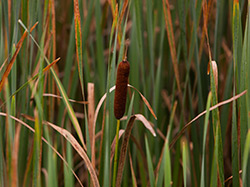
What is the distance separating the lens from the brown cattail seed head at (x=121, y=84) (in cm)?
71

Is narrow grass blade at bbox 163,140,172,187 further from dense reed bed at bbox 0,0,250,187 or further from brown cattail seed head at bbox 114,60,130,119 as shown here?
brown cattail seed head at bbox 114,60,130,119

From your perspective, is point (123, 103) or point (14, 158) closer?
point (14, 158)

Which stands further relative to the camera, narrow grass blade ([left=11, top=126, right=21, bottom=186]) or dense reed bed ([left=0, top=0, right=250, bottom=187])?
dense reed bed ([left=0, top=0, right=250, bottom=187])

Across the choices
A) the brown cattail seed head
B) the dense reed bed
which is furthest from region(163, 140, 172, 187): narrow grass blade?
the brown cattail seed head

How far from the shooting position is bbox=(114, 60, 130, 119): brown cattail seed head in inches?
28.1

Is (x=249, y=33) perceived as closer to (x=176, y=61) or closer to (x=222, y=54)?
(x=176, y=61)

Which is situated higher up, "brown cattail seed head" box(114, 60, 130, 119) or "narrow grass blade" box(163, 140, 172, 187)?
"brown cattail seed head" box(114, 60, 130, 119)

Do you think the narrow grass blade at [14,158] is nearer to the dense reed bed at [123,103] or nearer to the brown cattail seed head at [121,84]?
the dense reed bed at [123,103]

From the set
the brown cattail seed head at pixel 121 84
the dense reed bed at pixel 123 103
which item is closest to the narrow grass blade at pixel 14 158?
the dense reed bed at pixel 123 103

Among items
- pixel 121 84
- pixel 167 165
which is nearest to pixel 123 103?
pixel 121 84

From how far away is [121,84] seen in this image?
2.36ft

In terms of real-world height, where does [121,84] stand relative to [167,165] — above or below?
above

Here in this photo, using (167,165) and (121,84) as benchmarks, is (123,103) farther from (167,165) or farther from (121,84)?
(167,165)

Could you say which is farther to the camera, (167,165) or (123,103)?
(123,103)
